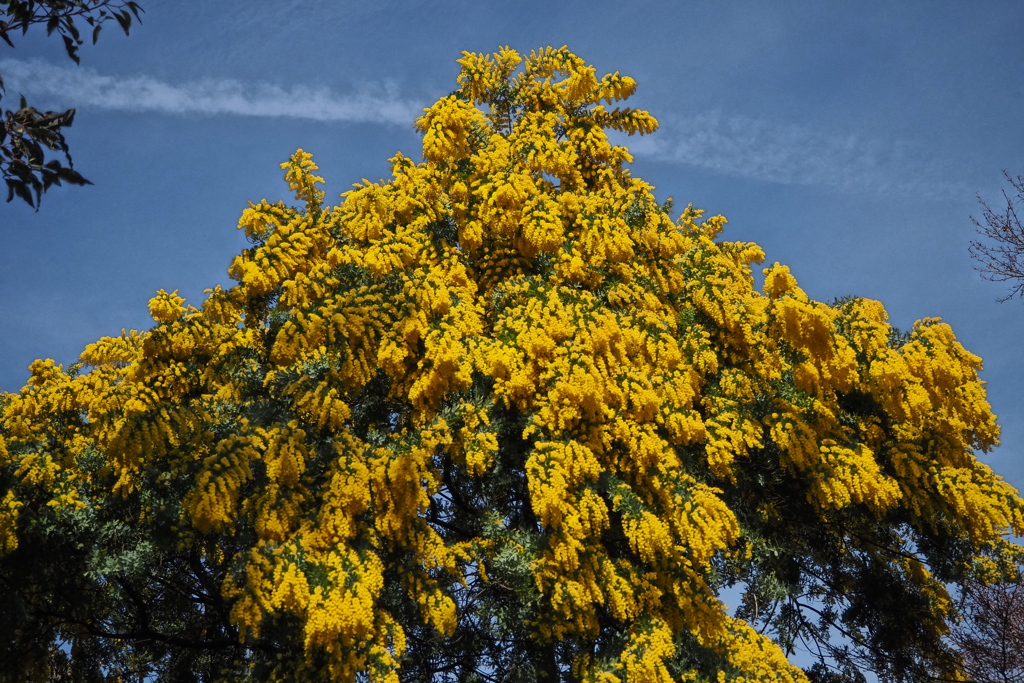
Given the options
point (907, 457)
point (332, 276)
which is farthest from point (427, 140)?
point (907, 457)

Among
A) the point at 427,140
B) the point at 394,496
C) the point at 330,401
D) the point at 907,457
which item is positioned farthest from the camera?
the point at 427,140

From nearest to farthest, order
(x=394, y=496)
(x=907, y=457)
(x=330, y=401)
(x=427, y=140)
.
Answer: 1. (x=394, y=496)
2. (x=330, y=401)
3. (x=907, y=457)
4. (x=427, y=140)

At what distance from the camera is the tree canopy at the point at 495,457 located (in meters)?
10.0

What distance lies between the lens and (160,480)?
11.3m

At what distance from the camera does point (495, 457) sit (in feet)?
37.8

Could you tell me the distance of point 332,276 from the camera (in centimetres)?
1207

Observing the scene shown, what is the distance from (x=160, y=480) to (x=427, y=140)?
21.2 ft

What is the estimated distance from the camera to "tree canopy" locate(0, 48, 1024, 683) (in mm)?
10008

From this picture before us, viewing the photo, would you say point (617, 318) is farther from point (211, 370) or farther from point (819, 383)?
point (211, 370)

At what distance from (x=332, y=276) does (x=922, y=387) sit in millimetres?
8282

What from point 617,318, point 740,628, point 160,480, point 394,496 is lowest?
point 740,628

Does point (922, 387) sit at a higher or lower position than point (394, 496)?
higher

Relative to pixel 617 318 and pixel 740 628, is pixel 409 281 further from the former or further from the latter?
pixel 740 628

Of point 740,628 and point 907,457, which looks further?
point 907,457
